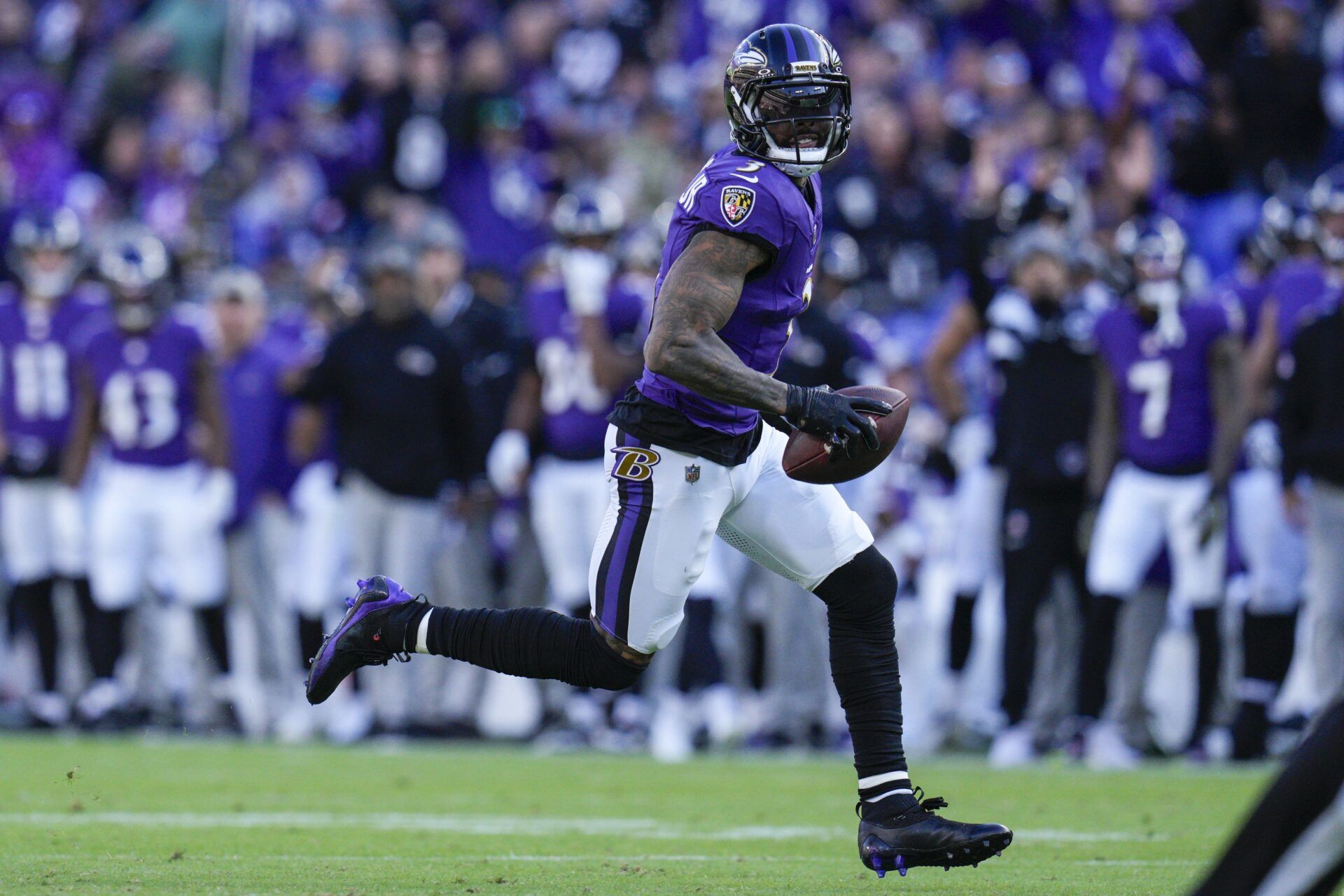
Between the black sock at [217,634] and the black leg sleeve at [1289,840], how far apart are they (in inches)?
324

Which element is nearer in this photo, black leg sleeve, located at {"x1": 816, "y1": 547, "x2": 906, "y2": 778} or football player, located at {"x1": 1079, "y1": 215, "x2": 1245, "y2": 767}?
black leg sleeve, located at {"x1": 816, "y1": 547, "x2": 906, "y2": 778}

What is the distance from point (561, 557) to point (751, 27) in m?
5.98

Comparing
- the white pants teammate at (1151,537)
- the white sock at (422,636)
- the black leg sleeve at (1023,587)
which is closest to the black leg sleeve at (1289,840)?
the white sock at (422,636)

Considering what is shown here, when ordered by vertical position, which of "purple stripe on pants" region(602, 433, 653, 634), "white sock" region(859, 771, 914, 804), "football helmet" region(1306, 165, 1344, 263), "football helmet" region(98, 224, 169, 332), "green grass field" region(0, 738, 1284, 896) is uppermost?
"football helmet" region(98, 224, 169, 332)

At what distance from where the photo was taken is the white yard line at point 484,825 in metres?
5.95

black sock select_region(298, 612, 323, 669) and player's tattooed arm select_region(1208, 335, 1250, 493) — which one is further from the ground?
player's tattooed arm select_region(1208, 335, 1250, 493)

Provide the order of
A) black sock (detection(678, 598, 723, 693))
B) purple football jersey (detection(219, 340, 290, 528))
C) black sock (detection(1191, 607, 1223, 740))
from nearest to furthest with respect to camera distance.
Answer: black sock (detection(1191, 607, 1223, 740))
black sock (detection(678, 598, 723, 693))
purple football jersey (detection(219, 340, 290, 528))

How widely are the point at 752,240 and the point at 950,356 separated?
5.80 meters

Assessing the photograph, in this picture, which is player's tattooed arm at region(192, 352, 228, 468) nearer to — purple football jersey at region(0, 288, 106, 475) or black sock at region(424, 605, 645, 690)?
purple football jersey at region(0, 288, 106, 475)

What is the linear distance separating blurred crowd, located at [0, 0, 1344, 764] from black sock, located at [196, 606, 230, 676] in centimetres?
2

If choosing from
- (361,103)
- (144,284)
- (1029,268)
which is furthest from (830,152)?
(361,103)

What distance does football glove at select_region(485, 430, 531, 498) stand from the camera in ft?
34.0

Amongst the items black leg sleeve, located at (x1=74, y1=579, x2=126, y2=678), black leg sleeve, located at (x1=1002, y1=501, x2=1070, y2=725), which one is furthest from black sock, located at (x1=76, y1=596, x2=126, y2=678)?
black leg sleeve, located at (x1=1002, y1=501, x2=1070, y2=725)

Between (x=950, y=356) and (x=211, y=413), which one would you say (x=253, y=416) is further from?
(x=950, y=356)
